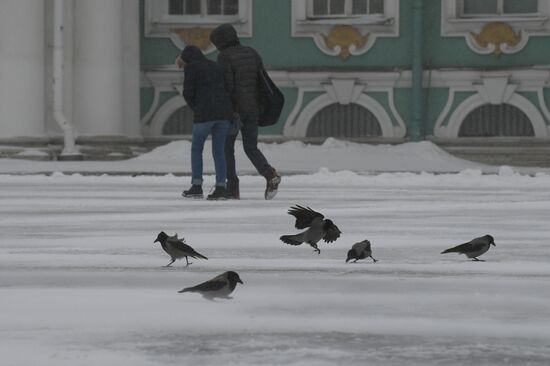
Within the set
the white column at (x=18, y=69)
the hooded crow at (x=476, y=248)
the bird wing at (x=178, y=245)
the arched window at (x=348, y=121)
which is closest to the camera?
the bird wing at (x=178, y=245)

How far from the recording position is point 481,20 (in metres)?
22.2

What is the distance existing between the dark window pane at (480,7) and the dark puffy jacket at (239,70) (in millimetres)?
10789

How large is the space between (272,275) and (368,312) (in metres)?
1.18

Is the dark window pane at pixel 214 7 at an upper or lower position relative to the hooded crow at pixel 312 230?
upper

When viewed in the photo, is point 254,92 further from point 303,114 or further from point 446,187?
point 303,114

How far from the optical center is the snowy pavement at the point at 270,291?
3414mm

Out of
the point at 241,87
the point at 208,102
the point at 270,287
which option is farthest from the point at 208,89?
the point at 270,287

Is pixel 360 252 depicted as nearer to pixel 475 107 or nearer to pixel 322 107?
pixel 475 107

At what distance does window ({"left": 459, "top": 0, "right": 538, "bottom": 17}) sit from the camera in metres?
22.2

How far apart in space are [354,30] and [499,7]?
7.30 feet

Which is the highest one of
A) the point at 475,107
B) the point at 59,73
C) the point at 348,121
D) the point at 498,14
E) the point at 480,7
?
the point at 480,7

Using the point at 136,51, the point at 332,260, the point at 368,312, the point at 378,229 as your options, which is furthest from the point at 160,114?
the point at 368,312

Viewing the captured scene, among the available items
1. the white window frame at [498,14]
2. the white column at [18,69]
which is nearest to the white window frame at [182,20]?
the white column at [18,69]

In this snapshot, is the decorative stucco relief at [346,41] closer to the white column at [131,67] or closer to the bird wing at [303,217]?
the white column at [131,67]
